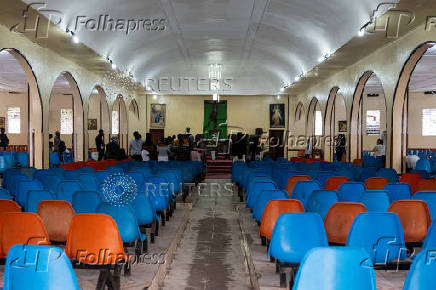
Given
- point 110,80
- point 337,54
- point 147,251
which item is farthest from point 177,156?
point 147,251

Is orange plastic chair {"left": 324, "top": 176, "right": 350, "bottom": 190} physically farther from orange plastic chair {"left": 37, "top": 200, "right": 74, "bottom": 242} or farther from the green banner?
the green banner

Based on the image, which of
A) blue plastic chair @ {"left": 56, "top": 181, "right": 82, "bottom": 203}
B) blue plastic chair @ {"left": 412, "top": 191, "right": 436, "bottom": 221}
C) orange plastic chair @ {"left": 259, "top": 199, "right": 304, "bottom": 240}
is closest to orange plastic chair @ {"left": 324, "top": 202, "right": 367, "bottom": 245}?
orange plastic chair @ {"left": 259, "top": 199, "right": 304, "bottom": 240}

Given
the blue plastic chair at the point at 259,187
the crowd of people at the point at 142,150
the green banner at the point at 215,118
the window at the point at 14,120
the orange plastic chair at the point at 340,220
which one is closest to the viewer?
the orange plastic chair at the point at 340,220

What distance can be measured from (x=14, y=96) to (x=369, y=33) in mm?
23478

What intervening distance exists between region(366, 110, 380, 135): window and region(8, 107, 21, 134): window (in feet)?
71.5

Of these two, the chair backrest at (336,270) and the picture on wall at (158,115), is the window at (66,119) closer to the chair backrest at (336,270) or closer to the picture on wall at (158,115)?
the picture on wall at (158,115)

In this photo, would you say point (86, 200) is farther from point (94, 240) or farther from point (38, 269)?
point (38, 269)

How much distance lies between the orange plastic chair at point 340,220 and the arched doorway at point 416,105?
747cm

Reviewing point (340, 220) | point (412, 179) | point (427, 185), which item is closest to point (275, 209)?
point (340, 220)

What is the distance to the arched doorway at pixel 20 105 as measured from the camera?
45.7ft

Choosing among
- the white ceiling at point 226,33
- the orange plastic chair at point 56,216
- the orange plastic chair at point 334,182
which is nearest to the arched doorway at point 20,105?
the white ceiling at point 226,33

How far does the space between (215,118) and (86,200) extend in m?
25.4

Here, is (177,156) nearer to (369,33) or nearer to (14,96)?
(369,33)

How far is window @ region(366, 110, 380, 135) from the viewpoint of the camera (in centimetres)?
2956
